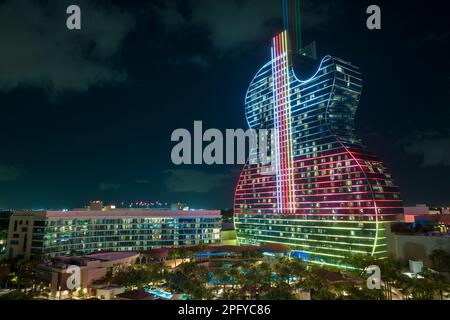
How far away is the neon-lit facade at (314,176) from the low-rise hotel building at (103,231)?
1963cm


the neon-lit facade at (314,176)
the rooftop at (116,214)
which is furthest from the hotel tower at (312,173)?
the rooftop at (116,214)

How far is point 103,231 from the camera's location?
361 ft

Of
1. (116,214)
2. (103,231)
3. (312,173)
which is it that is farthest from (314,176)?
(103,231)

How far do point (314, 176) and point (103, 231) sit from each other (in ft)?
244

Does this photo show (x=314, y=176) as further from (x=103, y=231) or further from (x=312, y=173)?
(x=103, y=231)

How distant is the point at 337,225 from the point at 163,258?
51.6m

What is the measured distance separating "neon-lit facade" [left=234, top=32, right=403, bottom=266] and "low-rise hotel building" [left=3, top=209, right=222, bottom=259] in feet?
64.4

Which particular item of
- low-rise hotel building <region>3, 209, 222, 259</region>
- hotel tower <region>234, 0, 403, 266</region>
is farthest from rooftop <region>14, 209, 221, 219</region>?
hotel tower <region>234, 0, 403, 266</region>

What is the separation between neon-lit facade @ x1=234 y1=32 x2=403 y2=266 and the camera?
284 feet

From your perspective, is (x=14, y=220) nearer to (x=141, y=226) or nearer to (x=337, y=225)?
(x=141, y=226)

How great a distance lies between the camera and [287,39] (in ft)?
406

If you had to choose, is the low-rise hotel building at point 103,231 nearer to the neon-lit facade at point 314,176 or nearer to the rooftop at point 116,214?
the rooftop at point 116,214
